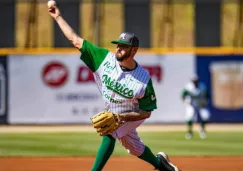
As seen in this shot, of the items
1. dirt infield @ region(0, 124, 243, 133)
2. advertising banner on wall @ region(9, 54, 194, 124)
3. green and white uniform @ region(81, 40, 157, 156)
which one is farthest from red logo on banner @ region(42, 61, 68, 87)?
green and white uniform @ region(81, 40, 157, 156)

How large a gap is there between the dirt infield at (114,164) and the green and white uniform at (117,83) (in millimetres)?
3558

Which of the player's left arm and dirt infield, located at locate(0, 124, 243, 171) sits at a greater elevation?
the player's left arm

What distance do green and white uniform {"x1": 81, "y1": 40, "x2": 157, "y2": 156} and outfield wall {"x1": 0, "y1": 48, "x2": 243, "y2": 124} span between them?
1595cm

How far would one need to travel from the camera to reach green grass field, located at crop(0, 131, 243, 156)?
15211mm

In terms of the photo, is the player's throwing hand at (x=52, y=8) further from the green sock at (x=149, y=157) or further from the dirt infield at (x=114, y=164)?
the dirt infield at (x=114, y=164)

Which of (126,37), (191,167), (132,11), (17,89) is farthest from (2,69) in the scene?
(126,37)

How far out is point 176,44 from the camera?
3089 cm

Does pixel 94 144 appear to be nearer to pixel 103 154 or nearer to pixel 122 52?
pixel 103 154

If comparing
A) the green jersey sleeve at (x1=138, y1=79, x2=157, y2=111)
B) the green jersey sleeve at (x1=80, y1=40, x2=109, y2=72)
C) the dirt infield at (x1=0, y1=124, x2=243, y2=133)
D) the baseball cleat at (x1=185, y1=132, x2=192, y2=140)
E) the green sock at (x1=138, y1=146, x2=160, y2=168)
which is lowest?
the dirt infield at (x1=0, y1=124, x2=243, y2=133)

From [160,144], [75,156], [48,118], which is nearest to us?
[75,156]

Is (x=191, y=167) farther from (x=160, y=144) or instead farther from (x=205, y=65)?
(x=205, y=65)

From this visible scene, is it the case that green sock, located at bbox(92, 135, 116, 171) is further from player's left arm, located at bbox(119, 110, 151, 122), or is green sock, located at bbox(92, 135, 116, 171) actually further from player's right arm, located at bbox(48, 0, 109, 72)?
player's right arm, located at bbox(48, 0, 109, 72)

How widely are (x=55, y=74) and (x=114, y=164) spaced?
12259 millimetres

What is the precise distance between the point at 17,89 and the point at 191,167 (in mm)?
13331
